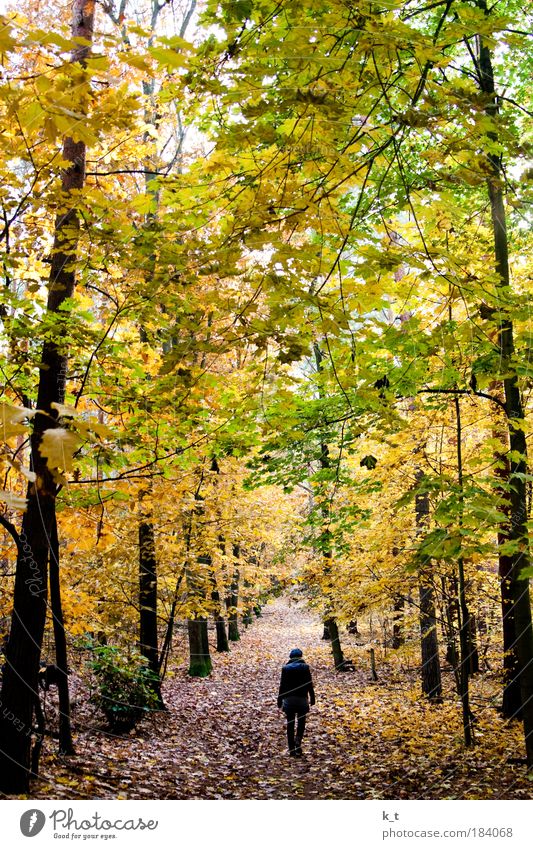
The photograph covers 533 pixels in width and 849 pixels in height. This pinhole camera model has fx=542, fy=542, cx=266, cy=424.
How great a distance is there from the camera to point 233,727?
712 cm

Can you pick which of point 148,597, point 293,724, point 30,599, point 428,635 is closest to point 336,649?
point 428,635

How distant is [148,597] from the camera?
7.82 m

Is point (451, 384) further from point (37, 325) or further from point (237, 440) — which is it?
point (37, 325)

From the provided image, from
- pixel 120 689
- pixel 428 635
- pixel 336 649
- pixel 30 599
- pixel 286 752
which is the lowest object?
pixel 336 649

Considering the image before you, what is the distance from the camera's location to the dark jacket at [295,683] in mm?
6070

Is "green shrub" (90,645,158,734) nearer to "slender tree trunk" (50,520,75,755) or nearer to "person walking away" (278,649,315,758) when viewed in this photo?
"slender tree trunk" (50,520,75,755)

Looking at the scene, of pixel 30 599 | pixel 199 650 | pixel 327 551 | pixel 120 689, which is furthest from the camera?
pixel 199 650

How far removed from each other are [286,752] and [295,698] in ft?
2.07

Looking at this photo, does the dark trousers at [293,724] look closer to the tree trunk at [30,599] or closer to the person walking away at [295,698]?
the person walking away at [295,698]

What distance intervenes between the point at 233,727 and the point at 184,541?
2504 millimetres

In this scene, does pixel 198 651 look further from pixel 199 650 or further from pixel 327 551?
pixel 327 551

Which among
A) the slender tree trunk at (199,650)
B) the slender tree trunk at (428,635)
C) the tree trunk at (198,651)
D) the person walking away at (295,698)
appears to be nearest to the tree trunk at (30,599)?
the person walking away at (295,698)
